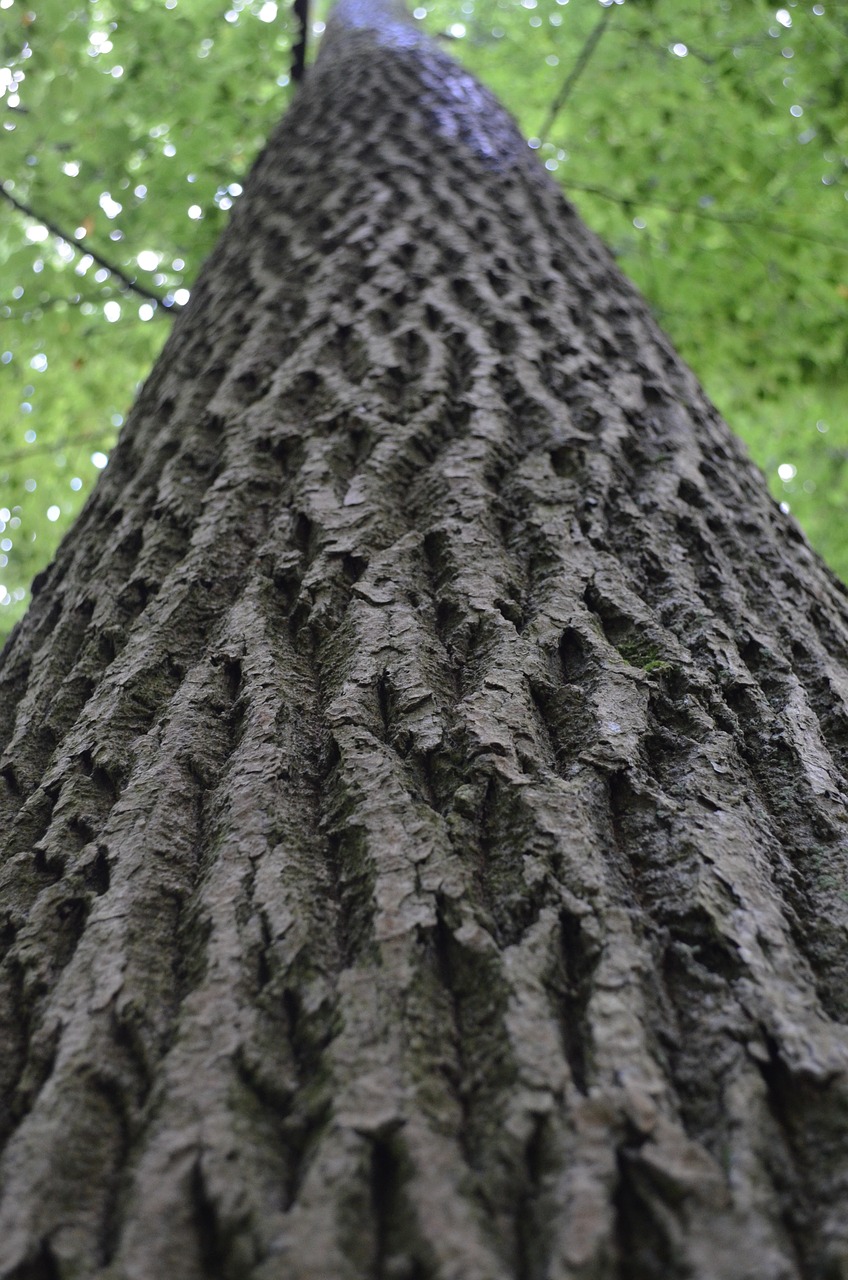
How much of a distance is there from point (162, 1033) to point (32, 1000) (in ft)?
0.60

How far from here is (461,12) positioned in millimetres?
7395

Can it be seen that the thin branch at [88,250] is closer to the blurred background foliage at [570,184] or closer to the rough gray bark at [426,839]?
the blurred background foliage at [570,184]

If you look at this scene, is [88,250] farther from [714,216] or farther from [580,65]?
[714,216]

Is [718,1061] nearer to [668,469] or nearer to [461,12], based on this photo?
[668,469]

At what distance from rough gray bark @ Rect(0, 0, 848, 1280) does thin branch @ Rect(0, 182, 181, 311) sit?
302cm

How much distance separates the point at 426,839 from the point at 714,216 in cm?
489

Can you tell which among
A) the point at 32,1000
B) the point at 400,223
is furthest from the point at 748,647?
the point at 400,223

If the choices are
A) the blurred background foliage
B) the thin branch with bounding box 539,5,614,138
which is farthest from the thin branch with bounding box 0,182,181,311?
the thin branch with bounding box 539,5,614,138

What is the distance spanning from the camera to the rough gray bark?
0.72 m

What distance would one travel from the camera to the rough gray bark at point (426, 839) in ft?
2.38

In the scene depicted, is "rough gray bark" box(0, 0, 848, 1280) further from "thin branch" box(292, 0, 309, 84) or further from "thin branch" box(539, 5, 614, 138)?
"thin branch" box(292, 0, 309, 84)

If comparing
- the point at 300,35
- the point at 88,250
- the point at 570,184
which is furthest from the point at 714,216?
the point at 88,250

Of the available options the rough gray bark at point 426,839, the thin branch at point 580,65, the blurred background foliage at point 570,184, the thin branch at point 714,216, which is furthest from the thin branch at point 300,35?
the rough gray bark at point 426,839

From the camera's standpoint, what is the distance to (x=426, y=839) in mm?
1003
